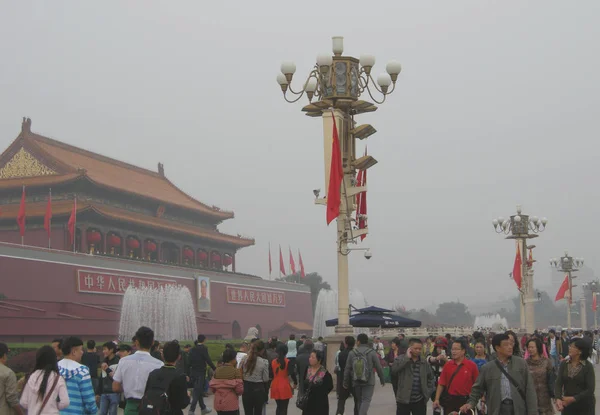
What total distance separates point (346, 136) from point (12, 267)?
1573cm

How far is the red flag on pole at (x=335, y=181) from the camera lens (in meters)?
14.5

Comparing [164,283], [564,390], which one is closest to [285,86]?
[564,390]

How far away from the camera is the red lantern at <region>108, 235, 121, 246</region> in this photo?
3569cm

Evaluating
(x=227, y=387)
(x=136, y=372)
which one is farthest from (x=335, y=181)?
(x=136, y=372)

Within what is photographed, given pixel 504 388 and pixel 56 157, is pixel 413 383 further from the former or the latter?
pixel 56 157

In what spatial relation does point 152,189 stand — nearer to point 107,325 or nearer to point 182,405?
point 107,325

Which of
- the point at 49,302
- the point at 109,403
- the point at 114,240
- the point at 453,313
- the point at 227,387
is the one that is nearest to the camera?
the point at 227,387

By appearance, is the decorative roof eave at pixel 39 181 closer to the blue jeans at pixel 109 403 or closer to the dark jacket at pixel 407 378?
the blue jeans at pixel 109 403

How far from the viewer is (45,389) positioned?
588cm

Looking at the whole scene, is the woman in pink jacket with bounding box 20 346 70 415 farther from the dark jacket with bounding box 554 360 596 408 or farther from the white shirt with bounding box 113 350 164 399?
the dark jacket with bounding box 554 360 596 408

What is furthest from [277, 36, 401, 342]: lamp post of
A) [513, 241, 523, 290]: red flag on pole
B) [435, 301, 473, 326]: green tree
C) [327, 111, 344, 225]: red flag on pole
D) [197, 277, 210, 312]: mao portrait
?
[435, 301, 473, 326]: green tree

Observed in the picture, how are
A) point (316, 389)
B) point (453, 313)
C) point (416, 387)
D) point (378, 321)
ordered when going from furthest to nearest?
point (453, 313), point (378, 321), point (316, 389), point (416, 387)

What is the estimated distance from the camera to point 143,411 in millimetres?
6070

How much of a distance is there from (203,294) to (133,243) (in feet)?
12.6
